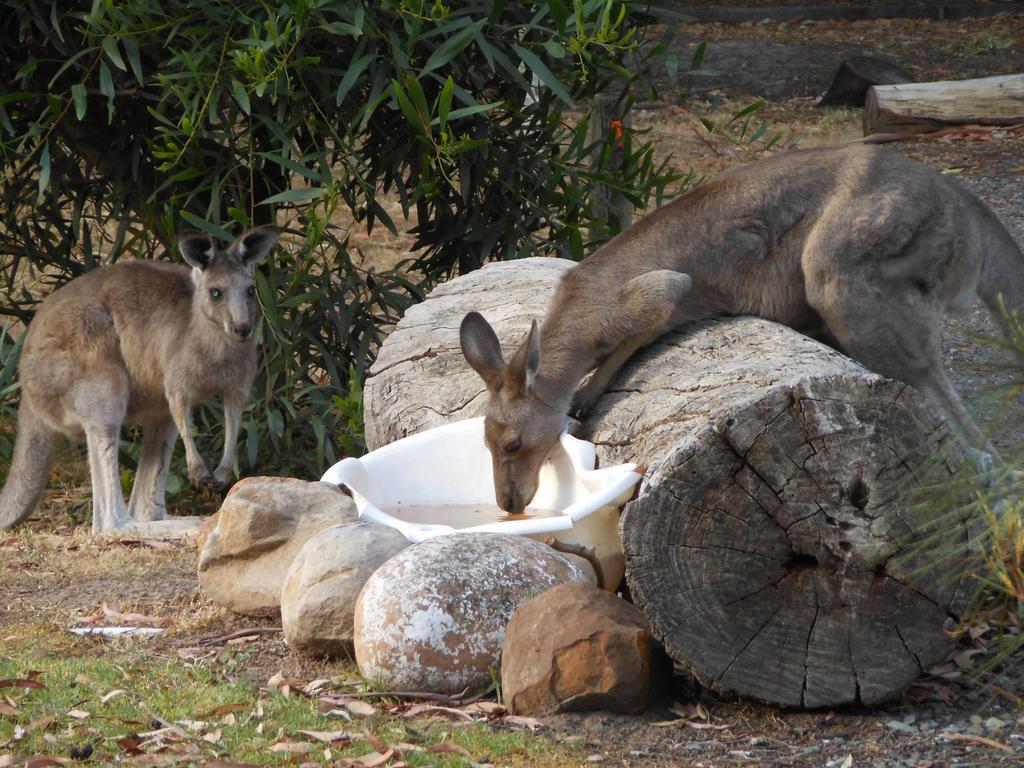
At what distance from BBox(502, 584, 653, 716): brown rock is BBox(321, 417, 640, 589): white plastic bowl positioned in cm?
55

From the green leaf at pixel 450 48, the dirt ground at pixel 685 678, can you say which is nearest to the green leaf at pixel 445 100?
the green leaf at pixel 450 48

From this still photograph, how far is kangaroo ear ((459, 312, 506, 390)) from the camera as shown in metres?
5.14

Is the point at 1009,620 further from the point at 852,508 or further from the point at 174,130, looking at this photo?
the point at 174,130

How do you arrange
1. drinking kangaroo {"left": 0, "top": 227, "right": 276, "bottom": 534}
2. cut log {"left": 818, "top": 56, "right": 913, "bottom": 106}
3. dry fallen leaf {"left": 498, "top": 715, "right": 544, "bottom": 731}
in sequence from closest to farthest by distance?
dry fallen leaf {"left": 498, "top": 715, "right": 544, "bottom": 731} → drinking kangaroo {"left": 0, "top": 227, "right": 276, "bottom": 534} → cut log {"left": 818, "top": 56, "right": 913, "bottom": 106}

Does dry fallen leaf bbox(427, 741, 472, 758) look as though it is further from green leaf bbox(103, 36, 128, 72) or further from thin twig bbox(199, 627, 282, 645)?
green leaf bbox(103, 36, 128, 72)

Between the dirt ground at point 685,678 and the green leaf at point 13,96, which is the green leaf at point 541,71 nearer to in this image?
the dirt ground at point 685,678

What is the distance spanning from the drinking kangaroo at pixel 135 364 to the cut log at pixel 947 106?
681 centimetres

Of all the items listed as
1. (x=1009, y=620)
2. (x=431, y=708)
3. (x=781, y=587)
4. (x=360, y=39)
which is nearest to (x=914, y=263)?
(x=1009, y=620)

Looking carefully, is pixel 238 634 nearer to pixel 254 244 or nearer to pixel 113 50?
pixel 254 244

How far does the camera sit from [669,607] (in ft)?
12.3

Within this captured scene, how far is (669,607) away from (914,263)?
2151 millimetres

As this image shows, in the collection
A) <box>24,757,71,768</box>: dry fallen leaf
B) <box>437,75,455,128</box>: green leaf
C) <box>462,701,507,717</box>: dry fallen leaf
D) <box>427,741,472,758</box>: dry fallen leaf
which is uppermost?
<box>437,75,455,128</box>: green leaf

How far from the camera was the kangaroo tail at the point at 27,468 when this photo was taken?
7000 mm

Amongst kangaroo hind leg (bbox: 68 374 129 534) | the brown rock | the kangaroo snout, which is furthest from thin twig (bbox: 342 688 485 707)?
kangaroo hind leg (bbox: 68 374 129 534)
